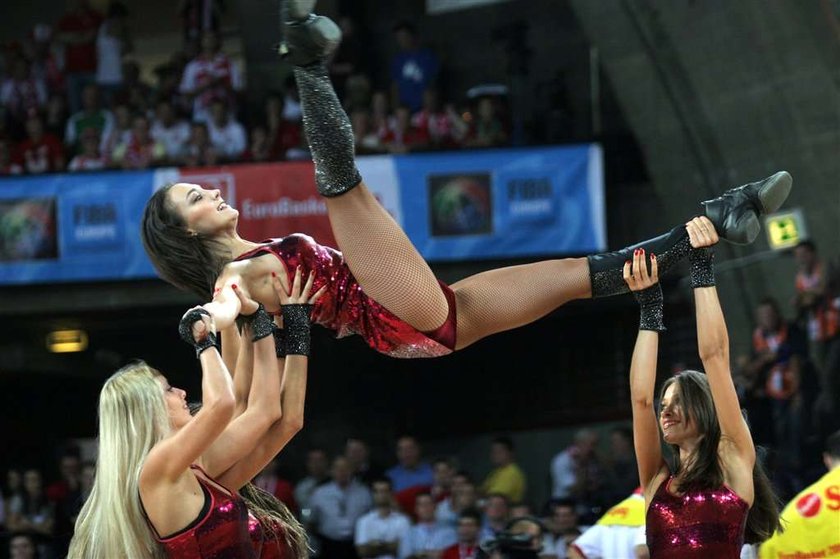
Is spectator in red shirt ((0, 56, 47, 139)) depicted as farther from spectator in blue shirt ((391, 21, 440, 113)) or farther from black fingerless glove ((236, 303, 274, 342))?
black fingerless glove ((236, 303, 274, 342))

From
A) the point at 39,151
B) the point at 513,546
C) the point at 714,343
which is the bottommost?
the point at 513,546

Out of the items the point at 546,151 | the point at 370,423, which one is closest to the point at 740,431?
the point at 546,151

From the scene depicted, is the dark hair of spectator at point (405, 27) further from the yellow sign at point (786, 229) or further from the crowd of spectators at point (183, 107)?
the yellow sign at point (786, 229)

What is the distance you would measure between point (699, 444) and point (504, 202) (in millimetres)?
6315

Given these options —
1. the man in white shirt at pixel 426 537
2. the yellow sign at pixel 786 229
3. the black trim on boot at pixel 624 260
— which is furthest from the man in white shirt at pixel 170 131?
the black trim on boot at pixel 624 260

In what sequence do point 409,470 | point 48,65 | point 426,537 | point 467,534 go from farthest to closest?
point 48,65
point 409,470
point 426,537
point 467,534

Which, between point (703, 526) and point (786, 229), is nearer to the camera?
point (703, 526)

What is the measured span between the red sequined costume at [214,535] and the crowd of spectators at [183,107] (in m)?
6.91

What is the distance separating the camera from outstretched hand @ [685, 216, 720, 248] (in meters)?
4.04

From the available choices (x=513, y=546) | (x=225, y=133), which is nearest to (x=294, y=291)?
(x=513, y=546)

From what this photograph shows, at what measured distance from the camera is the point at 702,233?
13.3 feet

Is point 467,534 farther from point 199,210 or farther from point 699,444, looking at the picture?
point 199,210

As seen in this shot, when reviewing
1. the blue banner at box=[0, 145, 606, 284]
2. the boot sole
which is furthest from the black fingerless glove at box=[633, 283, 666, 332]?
the blue banner at box=[0, 145, 606, 284]

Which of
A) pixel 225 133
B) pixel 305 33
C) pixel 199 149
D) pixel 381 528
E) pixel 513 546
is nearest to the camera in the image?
pixel 305 33
